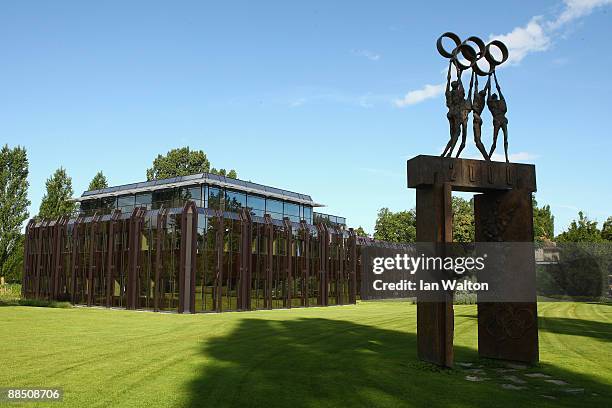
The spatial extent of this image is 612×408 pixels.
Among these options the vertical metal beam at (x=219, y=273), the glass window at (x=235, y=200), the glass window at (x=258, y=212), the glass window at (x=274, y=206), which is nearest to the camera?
the vertical metal beam at (x=219, y=273)

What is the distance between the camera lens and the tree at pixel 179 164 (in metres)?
91.6

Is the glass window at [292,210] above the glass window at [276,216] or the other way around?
above

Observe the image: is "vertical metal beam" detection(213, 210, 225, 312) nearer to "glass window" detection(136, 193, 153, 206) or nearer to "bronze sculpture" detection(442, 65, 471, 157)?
"glass window" detection(136, 193, 153, 206)

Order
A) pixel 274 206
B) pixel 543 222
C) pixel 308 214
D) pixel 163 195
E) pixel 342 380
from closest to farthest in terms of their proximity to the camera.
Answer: pixel 342 380 → pixel 163 195 → pixel 274 206 → pixel 308 214 → pixel 543 222

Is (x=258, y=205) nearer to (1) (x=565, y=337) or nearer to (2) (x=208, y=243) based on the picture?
(2) (x=208, y=243)

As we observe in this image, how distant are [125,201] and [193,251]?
16857 mm

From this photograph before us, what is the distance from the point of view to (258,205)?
48.2 meters

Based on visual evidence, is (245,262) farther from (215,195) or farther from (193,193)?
(193,193)

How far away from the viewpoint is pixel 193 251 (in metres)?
37.5

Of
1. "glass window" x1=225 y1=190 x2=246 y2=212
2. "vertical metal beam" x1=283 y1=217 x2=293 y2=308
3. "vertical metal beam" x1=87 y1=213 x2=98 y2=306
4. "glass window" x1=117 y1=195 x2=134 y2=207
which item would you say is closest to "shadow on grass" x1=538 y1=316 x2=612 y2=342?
"vertical metal beam" x1=283 y1=217 x2=293 y2=308

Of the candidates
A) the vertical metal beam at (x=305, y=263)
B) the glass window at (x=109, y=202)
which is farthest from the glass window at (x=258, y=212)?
the glass window at (x=109, y=202)

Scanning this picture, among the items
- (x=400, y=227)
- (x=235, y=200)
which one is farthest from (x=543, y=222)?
(x=235, y=200)

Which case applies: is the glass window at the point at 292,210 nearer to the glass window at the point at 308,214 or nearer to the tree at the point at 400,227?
the glass window at the point at 308,214

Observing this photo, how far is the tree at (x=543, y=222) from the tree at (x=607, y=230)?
A: 2950 cm
